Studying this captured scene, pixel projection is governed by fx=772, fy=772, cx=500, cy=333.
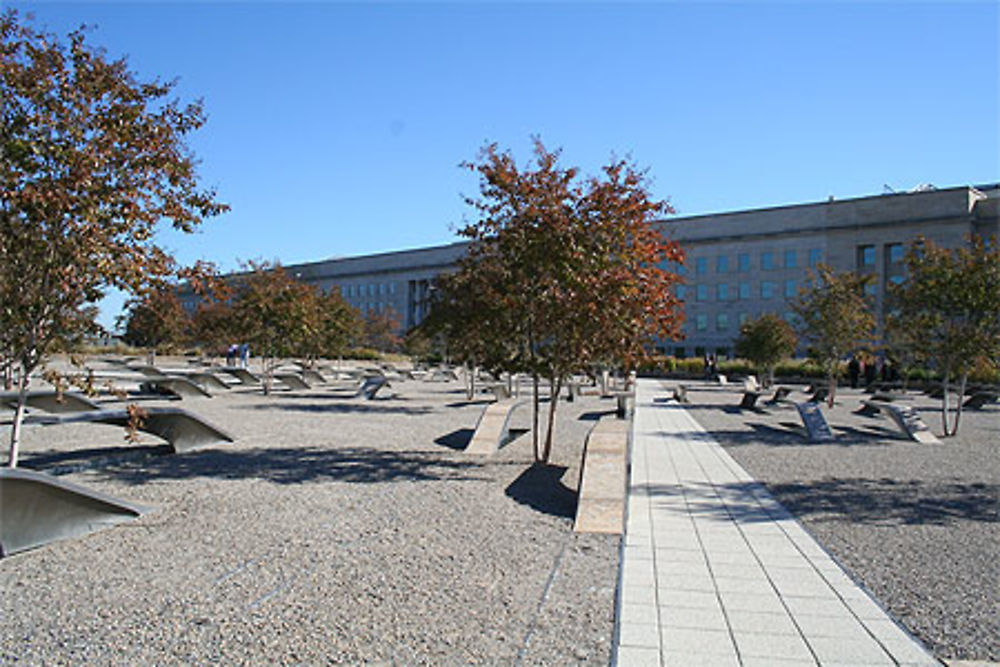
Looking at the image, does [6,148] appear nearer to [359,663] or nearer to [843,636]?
[359,663]

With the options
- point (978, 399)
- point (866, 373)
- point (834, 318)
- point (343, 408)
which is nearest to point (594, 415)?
point (343, 408)

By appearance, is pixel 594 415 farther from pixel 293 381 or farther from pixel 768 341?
pixel 768 341

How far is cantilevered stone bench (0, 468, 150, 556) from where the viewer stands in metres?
5.69

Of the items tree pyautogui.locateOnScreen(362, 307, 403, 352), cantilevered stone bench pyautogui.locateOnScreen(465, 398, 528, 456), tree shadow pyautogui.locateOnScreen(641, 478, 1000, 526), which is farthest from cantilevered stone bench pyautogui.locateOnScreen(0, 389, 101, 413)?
tree pyautogui.locateOnScreen(362, 307, 403, 352)

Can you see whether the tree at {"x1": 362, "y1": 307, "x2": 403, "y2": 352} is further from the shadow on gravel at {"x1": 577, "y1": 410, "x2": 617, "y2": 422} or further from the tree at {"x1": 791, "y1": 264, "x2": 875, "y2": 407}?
the shadow on gravel at {"x1": 577, "y1": 410, "x2": 617, "y2": 422}

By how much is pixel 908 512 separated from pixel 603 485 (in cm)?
336

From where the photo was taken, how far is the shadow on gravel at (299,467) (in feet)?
30.6

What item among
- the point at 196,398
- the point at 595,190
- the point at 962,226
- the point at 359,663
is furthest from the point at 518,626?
the point at 962,226

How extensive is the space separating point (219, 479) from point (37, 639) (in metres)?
5.04

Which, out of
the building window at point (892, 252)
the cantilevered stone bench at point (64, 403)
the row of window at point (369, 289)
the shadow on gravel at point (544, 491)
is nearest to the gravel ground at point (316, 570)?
the shadow on gravel at point (544, 491)

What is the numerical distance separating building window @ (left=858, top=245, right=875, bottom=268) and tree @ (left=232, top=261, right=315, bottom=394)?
2436 inches

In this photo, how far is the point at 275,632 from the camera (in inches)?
167

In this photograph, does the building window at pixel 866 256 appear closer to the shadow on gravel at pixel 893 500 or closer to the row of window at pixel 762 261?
the row of window at pixel 762 261

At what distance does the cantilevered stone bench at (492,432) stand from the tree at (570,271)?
6.98ft
